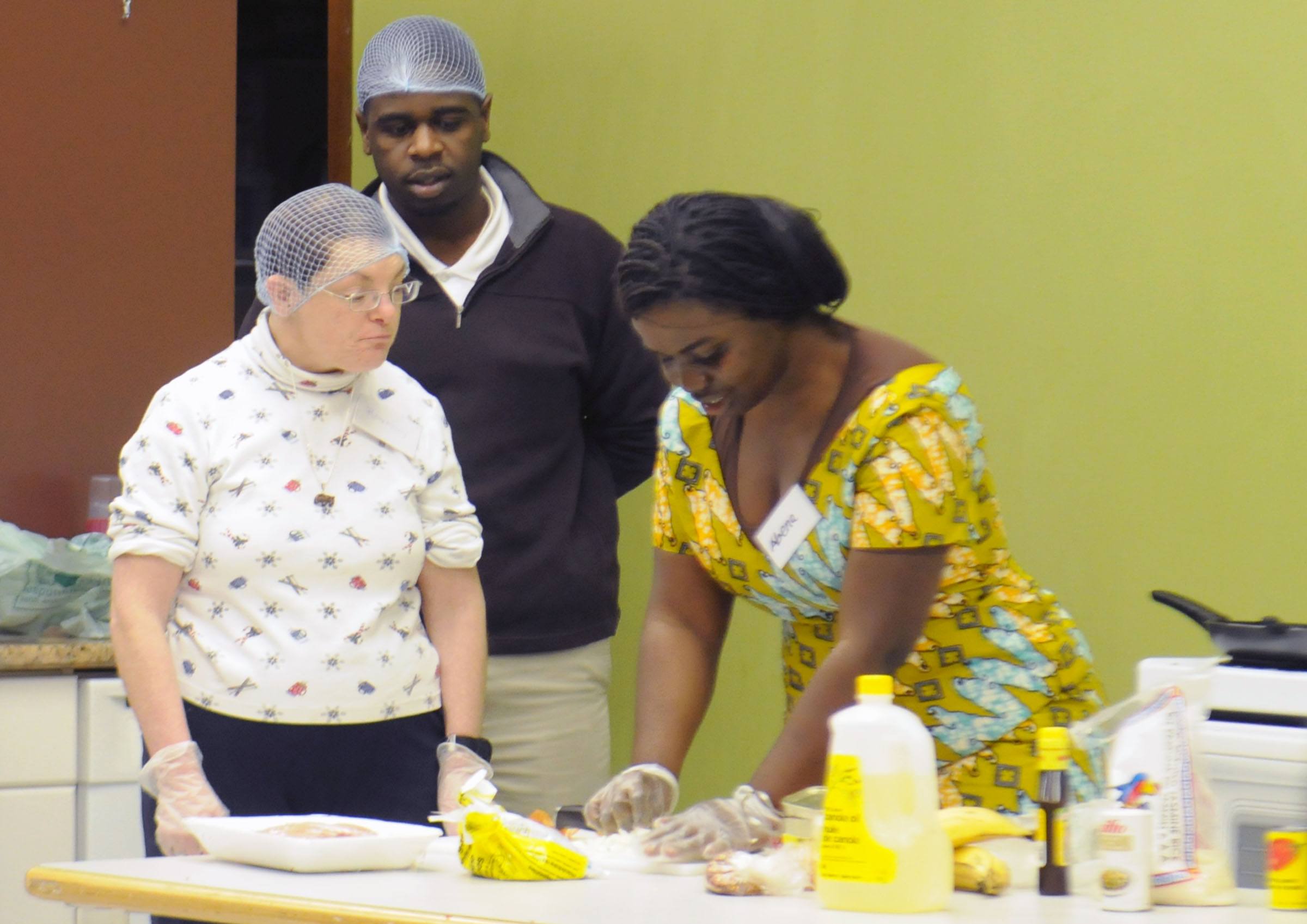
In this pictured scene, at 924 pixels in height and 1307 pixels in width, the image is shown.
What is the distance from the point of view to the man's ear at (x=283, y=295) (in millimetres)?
2055

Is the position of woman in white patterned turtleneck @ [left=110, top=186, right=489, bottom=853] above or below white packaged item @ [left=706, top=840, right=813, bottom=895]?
above

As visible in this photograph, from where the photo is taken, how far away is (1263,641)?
57.4 inches

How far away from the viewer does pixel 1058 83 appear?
2865 mm

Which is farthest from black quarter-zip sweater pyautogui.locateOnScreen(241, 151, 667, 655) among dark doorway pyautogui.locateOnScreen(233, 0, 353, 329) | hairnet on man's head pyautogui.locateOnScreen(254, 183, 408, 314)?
dark doorway pyautogui.locateOnScreen(233, 0, 353, 329)

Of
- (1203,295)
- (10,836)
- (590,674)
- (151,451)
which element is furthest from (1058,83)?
(10,836)

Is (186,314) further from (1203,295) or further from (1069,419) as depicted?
(1203,295)

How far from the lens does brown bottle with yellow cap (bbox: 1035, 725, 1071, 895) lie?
136 centimetres

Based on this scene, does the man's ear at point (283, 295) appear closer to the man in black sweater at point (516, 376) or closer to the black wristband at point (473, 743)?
the man in black sweater at point (516, 376)

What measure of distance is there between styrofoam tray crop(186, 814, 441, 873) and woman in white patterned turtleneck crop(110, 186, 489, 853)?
31cm

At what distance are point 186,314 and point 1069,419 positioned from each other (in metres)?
1.77

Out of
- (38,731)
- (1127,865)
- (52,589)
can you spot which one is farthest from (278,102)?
(1127,865)

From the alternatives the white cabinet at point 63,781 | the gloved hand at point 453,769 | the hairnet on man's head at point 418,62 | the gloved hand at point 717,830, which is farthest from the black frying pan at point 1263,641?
the white cabinet at point 63,781

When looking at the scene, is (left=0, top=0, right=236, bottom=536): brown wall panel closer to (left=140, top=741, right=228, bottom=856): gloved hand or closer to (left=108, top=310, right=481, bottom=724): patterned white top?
(left=108, top=310, right=481, bottom=724): patterned white top

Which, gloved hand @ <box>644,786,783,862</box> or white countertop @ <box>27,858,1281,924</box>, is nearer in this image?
white countertop @ <box>27,858,1281,924</box>
